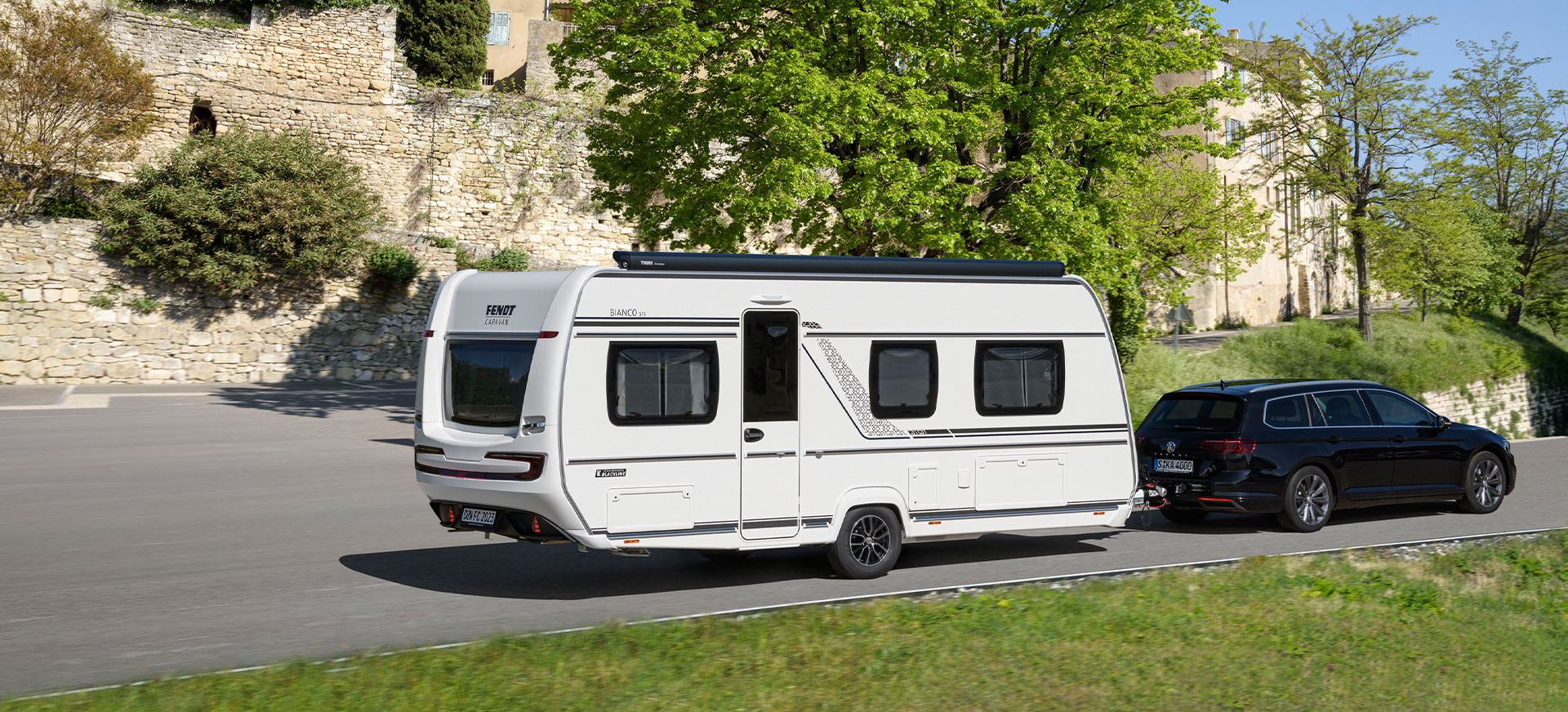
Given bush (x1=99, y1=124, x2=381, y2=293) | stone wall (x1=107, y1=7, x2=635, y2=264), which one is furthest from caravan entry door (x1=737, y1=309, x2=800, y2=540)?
stone wall (x1=107, y1=7, x2=635, y2=264)

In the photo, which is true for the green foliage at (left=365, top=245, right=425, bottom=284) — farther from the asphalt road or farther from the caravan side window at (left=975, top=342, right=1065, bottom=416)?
the caravan side window at (left=975, top=342, right=1065, bottom=416)

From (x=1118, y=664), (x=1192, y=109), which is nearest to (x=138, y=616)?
(x=1118, y=664)

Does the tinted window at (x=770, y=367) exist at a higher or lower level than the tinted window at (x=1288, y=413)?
higher

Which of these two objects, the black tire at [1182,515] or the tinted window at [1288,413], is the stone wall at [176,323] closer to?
the black tire at [1182,515]

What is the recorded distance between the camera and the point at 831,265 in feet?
29.1

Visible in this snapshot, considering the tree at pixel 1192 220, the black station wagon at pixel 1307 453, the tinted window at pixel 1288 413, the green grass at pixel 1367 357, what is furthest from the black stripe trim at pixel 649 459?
the tree at pixel 1192 220

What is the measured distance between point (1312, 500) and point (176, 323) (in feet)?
76.4

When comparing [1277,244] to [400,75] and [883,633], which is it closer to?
[400,75]

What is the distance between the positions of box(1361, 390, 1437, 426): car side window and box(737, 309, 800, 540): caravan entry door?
695 cm

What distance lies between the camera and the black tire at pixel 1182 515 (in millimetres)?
12109

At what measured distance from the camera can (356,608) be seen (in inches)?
299

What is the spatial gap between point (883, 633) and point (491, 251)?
2597 centimetres

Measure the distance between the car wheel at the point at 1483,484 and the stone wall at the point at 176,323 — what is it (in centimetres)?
2281

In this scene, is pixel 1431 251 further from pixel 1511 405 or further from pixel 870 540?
pixel 870 540
